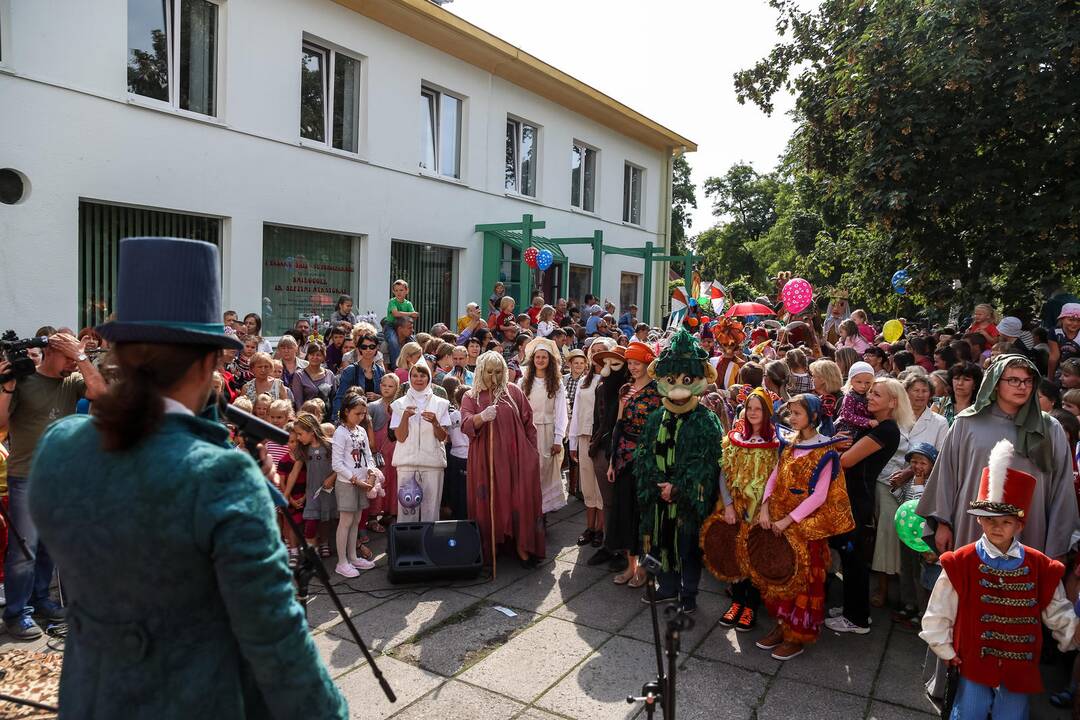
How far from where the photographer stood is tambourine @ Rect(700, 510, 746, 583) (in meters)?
5.10

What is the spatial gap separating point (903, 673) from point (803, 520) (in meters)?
1.09

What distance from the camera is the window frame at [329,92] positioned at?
12.1 m

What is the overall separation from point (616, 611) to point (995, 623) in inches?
103

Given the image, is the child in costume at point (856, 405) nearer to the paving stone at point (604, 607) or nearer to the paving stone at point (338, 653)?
the paving stone at point (604, 607)

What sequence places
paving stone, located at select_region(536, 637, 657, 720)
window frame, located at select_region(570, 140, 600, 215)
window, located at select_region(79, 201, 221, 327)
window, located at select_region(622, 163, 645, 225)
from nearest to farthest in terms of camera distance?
paving stone, located at select_region(536, 637, 657, 720), window, located at select_region(79, 201, 221, 327), window frame, located at select_region(570, 140, 600, 215), window, located at select_region(622, 163, 645, 225)

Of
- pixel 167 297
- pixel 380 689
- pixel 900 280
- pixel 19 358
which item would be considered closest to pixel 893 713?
pixel 380 689

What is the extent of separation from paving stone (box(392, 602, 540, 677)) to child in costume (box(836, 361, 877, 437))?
2653mm

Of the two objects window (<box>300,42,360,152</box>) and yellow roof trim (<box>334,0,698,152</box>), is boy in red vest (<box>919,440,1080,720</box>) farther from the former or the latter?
yellow roof trim (<box>334,0,698,152</box>)

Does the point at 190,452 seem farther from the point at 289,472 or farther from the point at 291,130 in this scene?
the point at 291,130

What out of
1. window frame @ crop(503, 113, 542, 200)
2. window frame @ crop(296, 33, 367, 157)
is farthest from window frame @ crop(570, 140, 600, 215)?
window frame @ crop(296, 33, 367, 157)

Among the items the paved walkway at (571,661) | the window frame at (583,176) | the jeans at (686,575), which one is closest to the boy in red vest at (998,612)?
the paved walkway at (571,661)

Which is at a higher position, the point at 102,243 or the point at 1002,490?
the point at 102,243

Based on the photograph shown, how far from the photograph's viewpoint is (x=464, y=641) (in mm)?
4988

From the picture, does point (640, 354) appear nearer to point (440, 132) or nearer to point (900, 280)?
point (900, 280)
